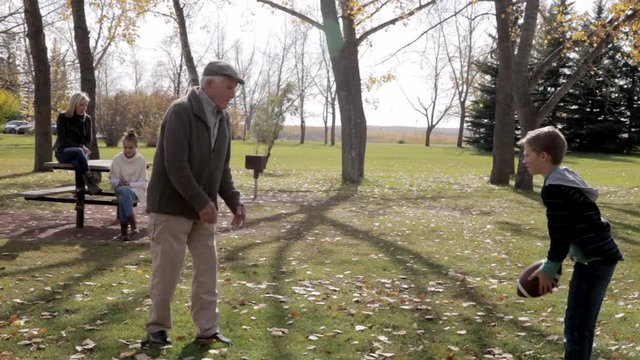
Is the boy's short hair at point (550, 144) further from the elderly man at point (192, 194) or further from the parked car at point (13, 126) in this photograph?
the parked car at point (13, 126)

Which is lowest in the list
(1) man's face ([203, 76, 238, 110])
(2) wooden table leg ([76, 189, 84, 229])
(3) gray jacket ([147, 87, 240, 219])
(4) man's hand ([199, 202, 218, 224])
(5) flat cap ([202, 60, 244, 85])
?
(2) wooden table leg ([76, 189, 84, 229])

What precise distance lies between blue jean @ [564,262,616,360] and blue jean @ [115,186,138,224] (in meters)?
6.58

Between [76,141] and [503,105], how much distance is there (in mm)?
12952

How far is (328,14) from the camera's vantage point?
18.3 m

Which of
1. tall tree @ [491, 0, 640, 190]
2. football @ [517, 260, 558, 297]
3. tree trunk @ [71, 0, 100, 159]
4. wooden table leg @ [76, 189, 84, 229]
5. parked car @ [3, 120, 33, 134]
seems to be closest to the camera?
football @ [517, 260, 558, 297]

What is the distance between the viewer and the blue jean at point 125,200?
29.3 ft

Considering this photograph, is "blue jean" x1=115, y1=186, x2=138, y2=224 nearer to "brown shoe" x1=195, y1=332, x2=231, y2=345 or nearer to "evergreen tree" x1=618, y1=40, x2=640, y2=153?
"brown shoe" x1=195, y1=332, x2=231, y2=345

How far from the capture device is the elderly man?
445 cm

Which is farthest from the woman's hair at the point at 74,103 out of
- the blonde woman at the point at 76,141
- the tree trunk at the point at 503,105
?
the tree trunk at the point at 503,105

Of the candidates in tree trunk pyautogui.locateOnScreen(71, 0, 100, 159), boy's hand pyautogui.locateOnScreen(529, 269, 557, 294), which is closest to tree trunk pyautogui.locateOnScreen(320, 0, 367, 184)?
tree trunk pyautogui.locateOnScreen(71, 0, 100, 159)

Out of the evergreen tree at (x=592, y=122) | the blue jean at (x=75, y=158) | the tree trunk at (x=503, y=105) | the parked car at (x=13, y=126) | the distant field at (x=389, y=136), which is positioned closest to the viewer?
the blue jean at (x=75, y=158)

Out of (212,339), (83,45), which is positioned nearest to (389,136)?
(83,45)

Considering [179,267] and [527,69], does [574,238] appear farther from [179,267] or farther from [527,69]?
[527,69]

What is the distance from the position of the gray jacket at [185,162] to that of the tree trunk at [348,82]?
546 inches
